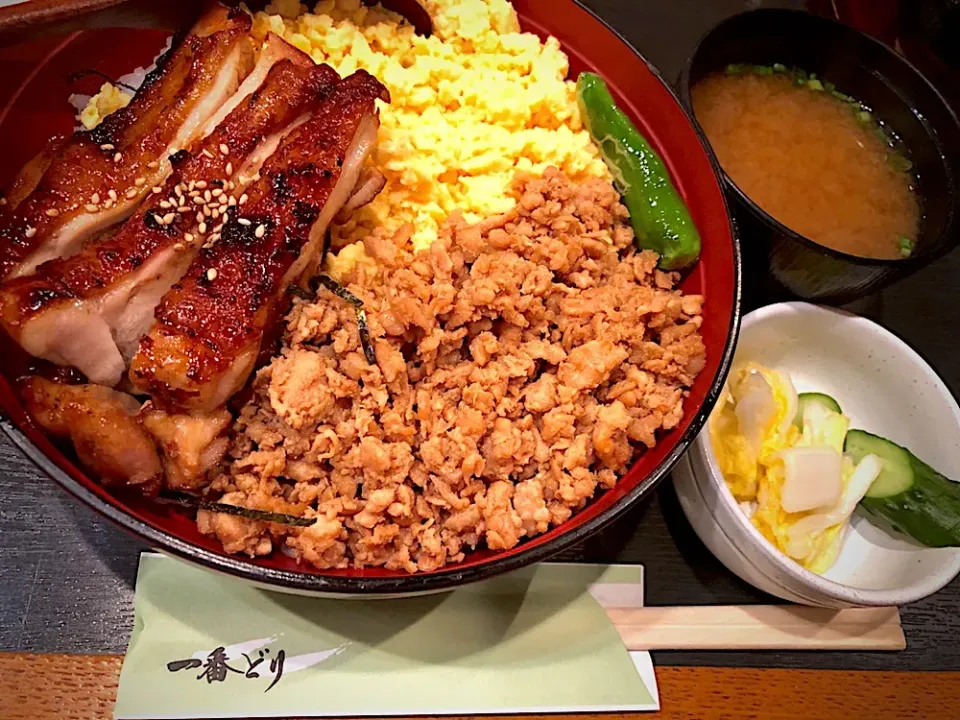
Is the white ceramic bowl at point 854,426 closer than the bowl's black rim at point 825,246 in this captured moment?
Yes

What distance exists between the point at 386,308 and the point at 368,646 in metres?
0.83

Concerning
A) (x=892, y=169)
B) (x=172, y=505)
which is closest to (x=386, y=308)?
(x=172, y=505)

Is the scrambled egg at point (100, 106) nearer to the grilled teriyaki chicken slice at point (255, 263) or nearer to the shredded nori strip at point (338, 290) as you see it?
the grilled teriyaki chicken slice at point (255, 263)

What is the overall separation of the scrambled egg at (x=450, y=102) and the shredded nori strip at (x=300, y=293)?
0.23 meters

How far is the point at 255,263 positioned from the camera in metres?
1.66

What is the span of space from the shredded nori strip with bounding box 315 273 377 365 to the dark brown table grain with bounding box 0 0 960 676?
2.59 ft

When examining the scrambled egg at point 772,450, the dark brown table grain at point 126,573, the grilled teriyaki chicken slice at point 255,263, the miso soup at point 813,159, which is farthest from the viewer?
the miso soup at point 813,159

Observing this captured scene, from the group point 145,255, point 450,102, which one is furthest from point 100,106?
point 450,102

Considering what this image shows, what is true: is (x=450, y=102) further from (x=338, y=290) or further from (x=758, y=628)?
(x=758, y=628)

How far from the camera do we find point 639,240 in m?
2.06

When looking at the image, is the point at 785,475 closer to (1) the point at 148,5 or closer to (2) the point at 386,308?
(2) the point at 386,308

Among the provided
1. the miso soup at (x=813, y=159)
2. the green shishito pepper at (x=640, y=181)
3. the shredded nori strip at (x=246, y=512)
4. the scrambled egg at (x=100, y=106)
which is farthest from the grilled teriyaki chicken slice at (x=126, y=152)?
the miso soup at (x=813, y=159)

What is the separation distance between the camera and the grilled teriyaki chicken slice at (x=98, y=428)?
1546 millimetres

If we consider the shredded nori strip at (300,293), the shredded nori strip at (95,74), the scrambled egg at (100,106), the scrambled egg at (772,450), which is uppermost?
the shredded nori strip at (95,74)
